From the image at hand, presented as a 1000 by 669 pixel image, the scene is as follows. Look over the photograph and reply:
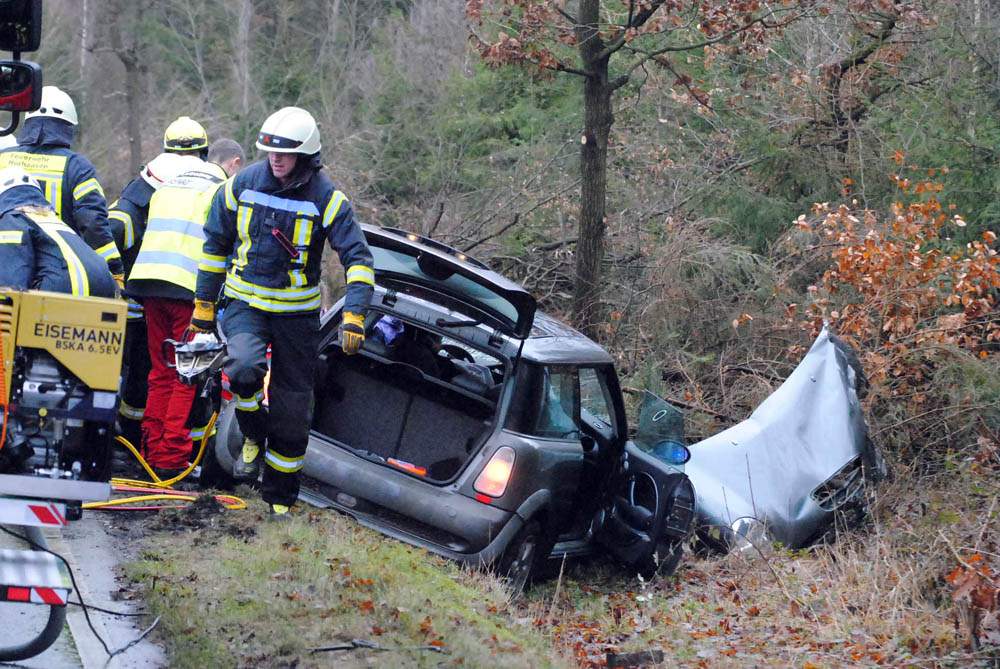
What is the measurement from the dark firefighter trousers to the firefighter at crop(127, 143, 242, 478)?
865mm

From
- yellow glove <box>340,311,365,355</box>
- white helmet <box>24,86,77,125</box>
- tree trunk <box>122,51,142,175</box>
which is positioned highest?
white helmet <box>24,86,77,125</box>

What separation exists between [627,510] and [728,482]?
112 centimetres

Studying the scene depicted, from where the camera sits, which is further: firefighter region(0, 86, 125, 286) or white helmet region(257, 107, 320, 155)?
firefighter region(0, 86, 125, 286)

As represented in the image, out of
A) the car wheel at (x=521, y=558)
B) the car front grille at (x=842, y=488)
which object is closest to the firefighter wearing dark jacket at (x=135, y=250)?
the car wheel at (x=521, y=558)

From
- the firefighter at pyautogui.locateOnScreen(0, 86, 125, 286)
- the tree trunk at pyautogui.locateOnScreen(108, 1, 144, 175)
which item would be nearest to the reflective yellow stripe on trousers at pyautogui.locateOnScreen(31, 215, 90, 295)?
the firefighter at pyautogui.locateOnScreen(0, 86, 125, 286)

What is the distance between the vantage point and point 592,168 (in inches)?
416

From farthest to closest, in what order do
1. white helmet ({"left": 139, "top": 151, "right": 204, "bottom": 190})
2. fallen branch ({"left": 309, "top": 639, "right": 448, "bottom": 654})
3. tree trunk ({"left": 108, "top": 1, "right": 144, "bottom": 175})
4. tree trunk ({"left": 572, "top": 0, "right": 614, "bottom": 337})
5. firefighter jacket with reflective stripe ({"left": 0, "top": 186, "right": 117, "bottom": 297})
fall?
tree trunk ({"left": 108, "top": 1, "right": 144, "bottom": 175}), tree trunk ({"left": 572, "top": 0, "right": 614, "bottom": 337}), white helmet ({"left": 139, "top": 151, "right": 204, "bottom": 190}), firefighter jacket with reflective stripe ({"left": 0, "top": 186, "right": 117, "bottom": 297}), fallen branch ({"left": 309, "top": 639, "right": 448, "bottom": 654})

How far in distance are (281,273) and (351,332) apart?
477 mm

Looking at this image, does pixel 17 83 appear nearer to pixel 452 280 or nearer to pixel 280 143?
pixel 280 143

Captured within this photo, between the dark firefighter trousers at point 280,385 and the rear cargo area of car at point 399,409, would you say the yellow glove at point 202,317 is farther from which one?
the rear cargo area of car at point 399,409

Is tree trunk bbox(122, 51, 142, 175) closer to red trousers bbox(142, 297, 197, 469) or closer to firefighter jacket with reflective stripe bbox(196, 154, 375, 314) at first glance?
red trousers bbox(142, 297, 197, 469)

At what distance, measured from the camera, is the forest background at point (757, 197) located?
9297mm

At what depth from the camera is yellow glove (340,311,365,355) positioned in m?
5.49

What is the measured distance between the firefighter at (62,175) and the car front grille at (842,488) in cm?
468
